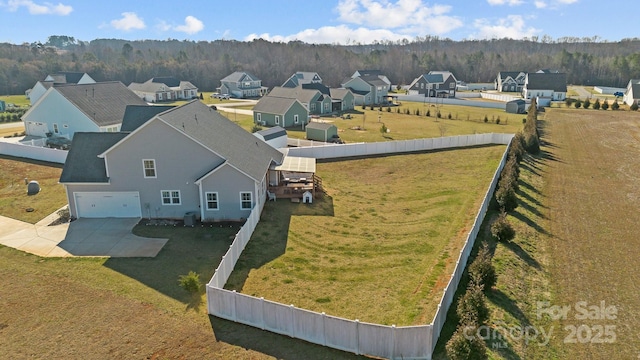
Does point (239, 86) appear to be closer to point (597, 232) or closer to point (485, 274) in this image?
point (597, 232)

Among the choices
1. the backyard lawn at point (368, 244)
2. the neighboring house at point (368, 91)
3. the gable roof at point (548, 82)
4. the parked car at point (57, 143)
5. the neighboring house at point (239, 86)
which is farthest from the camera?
the neighboring house at point (239, 86)

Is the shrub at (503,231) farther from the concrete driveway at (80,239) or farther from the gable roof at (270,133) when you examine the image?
the gable roof at (270,133)

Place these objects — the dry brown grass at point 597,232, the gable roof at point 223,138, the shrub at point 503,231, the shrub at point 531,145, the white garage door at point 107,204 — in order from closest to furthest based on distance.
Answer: the dry brown grass at point 597,232, the shrub at point 503,231, the gable roof at point 223,138, the white garage door at point 107,204, the shrub at point 531,145

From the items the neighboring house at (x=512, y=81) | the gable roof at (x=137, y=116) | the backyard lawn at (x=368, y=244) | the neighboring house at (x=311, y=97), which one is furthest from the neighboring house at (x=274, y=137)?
the neighboring house at (x=512, y=81)

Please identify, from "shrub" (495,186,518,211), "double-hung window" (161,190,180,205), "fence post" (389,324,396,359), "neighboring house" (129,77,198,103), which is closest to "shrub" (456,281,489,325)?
"fence post" (389,324,396,359)

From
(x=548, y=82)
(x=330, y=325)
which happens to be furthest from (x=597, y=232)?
(x=548, y=82)

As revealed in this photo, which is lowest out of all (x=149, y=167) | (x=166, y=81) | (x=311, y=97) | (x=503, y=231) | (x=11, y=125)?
(x=503, y=231)
